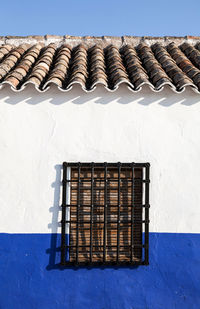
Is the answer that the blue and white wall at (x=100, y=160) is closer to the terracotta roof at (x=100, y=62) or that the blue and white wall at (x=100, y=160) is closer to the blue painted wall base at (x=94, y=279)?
the blue painted wall base at (x=94, y=279)

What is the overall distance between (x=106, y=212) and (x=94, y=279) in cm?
83

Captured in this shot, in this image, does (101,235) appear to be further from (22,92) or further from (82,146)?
(22,92)

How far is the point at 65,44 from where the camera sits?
5754mm

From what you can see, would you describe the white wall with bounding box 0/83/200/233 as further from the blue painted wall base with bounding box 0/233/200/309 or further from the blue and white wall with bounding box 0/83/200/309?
the blue painted wall base with bounding box 0/233/200/309

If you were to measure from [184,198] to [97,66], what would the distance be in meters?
2.19

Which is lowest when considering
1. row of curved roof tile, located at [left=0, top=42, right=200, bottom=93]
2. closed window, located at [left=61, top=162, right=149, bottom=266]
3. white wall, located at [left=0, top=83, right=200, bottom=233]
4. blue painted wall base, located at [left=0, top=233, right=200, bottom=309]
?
blue painted wall base, located at [left=0, top=233, right=200, bottom=309]

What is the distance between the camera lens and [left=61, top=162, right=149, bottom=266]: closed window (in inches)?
154

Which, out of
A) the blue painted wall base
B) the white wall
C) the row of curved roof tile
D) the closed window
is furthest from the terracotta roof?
the blue painted wall base

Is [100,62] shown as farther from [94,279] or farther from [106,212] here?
[94,279]

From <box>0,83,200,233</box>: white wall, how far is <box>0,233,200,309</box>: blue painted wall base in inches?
12.1

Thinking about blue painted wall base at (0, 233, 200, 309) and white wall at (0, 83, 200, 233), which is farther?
white wall at (0, 83, 200, 233)

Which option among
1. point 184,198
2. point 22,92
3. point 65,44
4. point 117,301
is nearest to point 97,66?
point 22,92

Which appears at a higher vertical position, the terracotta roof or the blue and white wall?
the terracotta roof

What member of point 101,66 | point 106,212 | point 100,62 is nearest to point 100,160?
point 106,212
